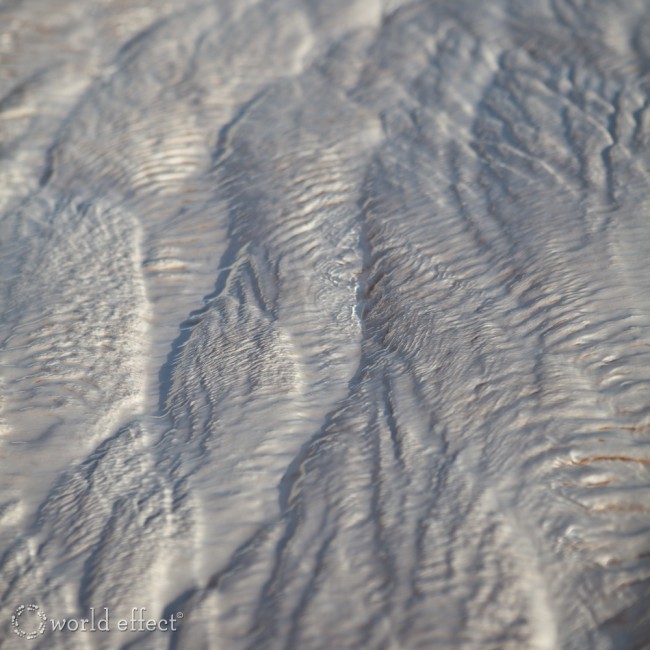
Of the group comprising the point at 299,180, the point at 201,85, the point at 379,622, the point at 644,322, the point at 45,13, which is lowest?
the point at 379,622

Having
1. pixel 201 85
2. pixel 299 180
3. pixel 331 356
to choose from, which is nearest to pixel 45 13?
pixel 201 85

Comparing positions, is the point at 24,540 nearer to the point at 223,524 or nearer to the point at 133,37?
the point at 223,524

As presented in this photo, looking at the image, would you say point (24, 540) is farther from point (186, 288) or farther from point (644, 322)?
point (644, 322)

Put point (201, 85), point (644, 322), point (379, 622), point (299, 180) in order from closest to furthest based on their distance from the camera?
point (379, 622), point (644, 322), point (299, 180), point (201, 85)

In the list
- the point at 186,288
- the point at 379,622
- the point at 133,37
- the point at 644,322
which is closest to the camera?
the point at 379,622

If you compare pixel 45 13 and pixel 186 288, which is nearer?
pixel 186 288

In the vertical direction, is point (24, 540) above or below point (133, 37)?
below
